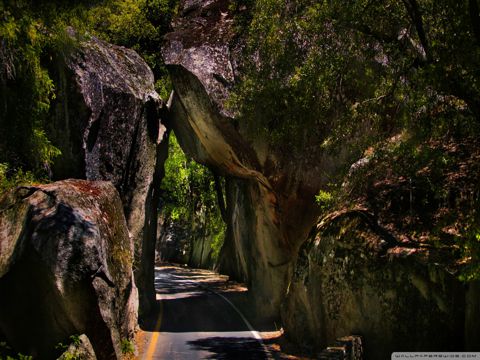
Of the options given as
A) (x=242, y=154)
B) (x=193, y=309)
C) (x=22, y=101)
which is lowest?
(x=193, y=309)

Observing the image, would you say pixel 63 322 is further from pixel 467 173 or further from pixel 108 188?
pixel 467 173

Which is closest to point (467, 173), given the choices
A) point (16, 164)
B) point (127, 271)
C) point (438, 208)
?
point (438, 208)

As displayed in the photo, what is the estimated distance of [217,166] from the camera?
2412cm

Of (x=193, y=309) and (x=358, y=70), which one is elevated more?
(x=358, y=70)

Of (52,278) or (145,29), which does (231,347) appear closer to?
(52,278)

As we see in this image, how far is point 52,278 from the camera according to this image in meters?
10.7

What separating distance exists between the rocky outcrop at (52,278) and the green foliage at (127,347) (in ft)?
4.45

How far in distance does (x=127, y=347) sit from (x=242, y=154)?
28.1ft

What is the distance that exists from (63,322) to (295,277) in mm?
5944

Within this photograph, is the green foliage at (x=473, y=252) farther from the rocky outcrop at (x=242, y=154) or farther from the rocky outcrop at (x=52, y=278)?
the rocky outcrop at (x=242, y=154)

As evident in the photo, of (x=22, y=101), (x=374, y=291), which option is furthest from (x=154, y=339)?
(x=22, y=101)

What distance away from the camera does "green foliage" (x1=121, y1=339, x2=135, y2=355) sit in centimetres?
1292

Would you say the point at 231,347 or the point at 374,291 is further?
the point at 231,347

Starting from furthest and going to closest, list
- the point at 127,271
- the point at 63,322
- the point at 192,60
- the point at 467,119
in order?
the point at 192,60 < the point at 127,271 < the point at 63,322 < the point at 467,119
